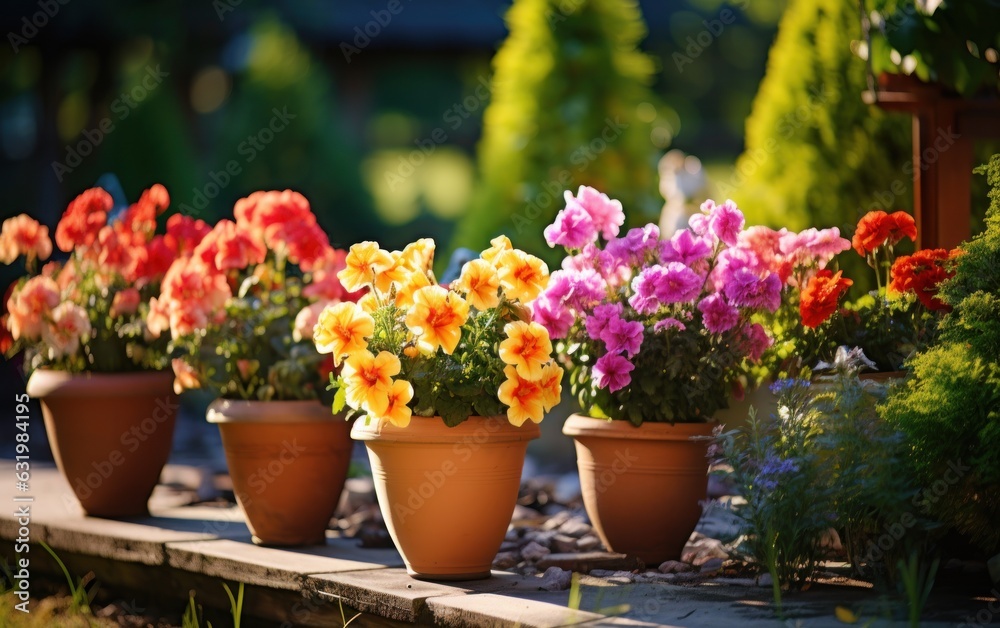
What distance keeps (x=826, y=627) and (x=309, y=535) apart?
181cm

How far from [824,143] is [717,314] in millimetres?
1862

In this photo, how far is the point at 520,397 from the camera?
281 cm

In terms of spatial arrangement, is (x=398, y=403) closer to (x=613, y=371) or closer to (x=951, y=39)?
(x=613, y=371)

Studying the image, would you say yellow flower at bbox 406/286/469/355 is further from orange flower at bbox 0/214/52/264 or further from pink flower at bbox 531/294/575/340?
orange flower at bbox 0/214/52/264

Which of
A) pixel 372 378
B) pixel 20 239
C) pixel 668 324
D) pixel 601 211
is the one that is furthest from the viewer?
pixel 20 239

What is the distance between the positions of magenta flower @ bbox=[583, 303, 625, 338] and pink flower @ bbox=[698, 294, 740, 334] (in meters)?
0.24

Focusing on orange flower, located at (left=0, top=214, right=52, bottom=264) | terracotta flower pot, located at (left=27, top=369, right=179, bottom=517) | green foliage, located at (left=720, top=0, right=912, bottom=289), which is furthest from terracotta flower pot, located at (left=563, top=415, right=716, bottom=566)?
orange flower, located at (left=0, top=214, right=52, bottom=264)

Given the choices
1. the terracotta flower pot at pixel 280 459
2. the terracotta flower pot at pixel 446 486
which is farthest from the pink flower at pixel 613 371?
the terracotta flower pot at pixel 280 459

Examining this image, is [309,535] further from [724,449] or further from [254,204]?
[724,449]

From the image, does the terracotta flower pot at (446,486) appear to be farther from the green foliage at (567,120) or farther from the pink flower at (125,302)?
the green foliage at (567,120)

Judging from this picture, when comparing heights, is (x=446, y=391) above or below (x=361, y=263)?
below

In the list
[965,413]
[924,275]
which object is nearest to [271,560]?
[965,413]

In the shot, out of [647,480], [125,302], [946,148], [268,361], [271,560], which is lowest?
[271,560]

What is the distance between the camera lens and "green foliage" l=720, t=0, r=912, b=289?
4.54 metres
